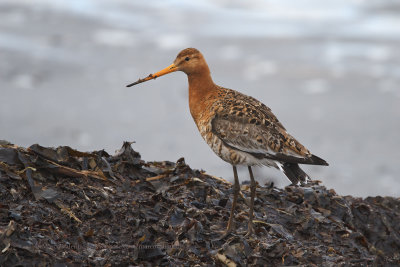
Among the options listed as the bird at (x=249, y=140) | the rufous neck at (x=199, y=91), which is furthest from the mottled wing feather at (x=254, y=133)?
the rufous neck at (x=199, y=91)

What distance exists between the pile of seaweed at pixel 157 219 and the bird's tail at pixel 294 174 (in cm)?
37

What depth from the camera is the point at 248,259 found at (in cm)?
430

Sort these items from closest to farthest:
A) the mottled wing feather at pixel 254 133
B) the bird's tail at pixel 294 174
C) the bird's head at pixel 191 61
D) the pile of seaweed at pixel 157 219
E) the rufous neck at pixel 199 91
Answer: the pile of seaweed at pixel 157 219
the bird's tail at pixel 294 174
the mottled wing feather at pixel 254 133
the rufous neck at pixel 199 91
the bird's head at pixel 191 61

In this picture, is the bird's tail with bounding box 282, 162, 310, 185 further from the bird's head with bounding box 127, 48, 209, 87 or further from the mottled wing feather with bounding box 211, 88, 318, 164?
the bird's head with bounding box 127, 48, 209, 87

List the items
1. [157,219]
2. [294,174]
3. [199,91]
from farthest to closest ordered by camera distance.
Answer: [199,91] → [294,174] → [157,219]

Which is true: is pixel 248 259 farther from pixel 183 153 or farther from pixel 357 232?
pixel 183 153

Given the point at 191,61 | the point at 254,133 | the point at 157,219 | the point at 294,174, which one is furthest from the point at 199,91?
the point at 157,219

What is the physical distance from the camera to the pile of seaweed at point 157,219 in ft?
13.3

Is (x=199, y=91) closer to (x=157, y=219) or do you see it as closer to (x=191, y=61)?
(x=191, y=61)

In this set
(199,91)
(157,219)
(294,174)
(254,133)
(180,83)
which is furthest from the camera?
(180,83)

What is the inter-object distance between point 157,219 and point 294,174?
108 cm

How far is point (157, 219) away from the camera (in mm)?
4484

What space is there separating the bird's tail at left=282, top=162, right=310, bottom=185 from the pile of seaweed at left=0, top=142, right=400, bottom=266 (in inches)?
14.6

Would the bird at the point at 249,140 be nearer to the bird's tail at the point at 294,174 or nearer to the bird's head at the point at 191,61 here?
the bird's tail at the point at 294,174
